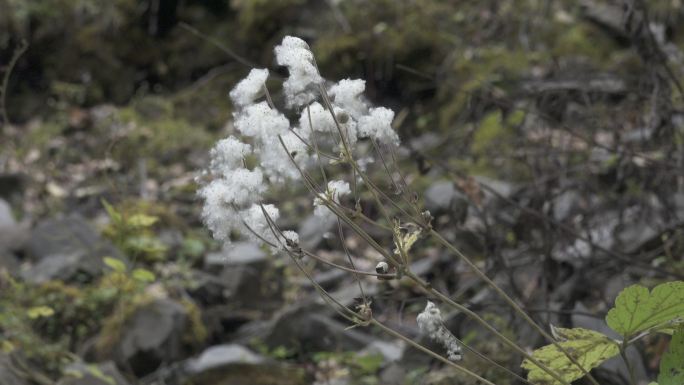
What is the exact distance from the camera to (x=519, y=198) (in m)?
3.60

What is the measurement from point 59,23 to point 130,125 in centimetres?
181

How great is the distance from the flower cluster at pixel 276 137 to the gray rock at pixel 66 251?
2426 millimetres

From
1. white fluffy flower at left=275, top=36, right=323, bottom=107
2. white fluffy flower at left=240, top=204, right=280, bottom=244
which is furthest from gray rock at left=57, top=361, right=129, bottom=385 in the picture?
white fluffy flower at left=275, top=36, right=323, bottom=107

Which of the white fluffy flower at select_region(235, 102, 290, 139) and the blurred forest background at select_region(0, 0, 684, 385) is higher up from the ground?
the blurred forest background at select_region(0, 0, 684, 385)

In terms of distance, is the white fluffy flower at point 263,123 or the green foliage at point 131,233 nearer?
→ the white fluffy flower at point 263,123

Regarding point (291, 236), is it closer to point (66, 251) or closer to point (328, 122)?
point (328, 122)

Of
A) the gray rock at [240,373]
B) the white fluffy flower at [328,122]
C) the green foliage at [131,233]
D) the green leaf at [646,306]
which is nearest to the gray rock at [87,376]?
the gray rock at [240,373]

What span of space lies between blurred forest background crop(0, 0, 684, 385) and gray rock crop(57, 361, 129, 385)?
0.01 metres

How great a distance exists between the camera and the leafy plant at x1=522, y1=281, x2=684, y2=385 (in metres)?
1.32

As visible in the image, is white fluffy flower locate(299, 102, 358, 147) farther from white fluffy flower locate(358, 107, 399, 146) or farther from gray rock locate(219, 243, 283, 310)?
gray rock locate(219, 243, 283, 310)

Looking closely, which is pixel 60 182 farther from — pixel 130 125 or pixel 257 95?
pixel 257 95

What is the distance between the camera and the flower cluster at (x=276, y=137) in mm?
1327

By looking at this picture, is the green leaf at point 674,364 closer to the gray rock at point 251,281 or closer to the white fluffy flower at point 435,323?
the white fluffy flower at point 435,323

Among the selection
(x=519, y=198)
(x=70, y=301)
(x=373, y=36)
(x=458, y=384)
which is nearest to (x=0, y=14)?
(x=373, y=36)
